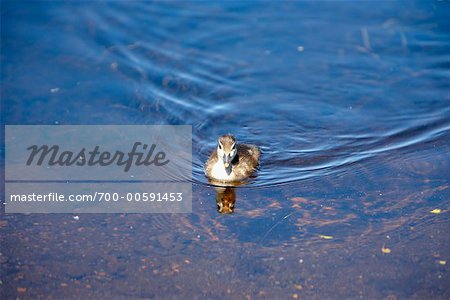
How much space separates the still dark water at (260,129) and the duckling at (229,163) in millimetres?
216

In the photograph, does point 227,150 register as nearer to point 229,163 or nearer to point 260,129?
point 229,163

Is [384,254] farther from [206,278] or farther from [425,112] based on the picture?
[425,112]

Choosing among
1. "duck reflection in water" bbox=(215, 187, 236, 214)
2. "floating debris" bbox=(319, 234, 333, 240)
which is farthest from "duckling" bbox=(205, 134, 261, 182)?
"floating debris" bbox=(319, 234, 333, 240)

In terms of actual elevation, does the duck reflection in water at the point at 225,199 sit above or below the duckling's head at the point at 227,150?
below

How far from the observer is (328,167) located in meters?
10.8

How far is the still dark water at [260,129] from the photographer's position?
8500mm

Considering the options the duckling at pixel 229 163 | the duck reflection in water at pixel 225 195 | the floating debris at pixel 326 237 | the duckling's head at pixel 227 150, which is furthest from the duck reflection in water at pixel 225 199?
the floating debris at pixel 326 237

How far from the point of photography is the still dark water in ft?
27.9

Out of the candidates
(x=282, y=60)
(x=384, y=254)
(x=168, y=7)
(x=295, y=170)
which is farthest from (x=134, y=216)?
(x=168, y=7)

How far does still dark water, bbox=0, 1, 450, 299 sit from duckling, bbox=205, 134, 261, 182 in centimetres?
22

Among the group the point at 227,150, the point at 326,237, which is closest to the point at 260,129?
the point at 227,150

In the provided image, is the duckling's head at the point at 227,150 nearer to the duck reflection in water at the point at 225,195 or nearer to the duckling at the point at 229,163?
the duckling at the point at 229,163

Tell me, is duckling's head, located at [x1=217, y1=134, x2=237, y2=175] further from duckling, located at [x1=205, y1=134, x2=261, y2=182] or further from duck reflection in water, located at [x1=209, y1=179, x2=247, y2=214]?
duck reflection in water, located at [x1=209, y1=179, x2=247, y2=214]

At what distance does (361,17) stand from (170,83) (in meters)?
4.43
